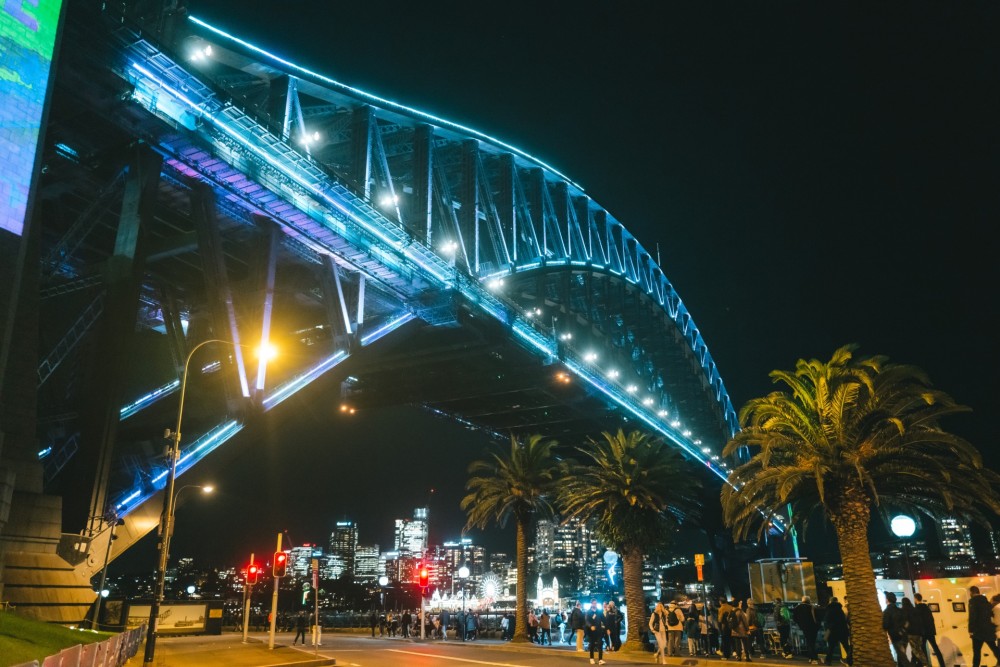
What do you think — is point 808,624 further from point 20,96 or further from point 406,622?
point 406,622

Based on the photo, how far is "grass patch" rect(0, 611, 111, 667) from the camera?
376 inches

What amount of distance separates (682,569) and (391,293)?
158 m

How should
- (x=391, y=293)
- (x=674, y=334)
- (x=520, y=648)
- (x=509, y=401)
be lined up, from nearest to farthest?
1. (x=520, y=648)
2. (x=391, y=293)
3. (x=509, y=401)
4. (x=674, y=334)

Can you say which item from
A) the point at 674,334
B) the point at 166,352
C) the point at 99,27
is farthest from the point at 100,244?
the point at 674,334

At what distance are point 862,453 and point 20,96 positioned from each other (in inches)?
958

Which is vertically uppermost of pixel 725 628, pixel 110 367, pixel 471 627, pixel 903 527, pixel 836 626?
pixel 110 367

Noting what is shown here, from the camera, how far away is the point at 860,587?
18938 millimetres

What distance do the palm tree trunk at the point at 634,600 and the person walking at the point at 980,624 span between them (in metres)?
14.4

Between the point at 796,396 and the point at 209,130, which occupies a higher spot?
the point at 209,130

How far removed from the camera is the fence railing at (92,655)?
8.02 m

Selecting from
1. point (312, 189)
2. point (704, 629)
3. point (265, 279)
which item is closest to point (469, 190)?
point (312, 189)

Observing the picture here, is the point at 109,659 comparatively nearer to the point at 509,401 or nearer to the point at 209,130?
the point at 209,130

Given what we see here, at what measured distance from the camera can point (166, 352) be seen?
43062 mm

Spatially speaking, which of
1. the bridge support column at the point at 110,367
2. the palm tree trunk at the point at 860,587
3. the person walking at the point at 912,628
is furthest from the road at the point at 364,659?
the bridge support column at the point at 110,367
